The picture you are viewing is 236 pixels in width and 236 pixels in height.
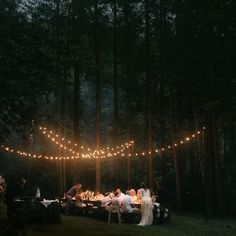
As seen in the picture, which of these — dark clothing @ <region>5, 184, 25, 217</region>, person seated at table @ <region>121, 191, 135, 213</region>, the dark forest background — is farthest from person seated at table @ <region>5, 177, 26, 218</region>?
the dark forest background

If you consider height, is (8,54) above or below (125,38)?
below

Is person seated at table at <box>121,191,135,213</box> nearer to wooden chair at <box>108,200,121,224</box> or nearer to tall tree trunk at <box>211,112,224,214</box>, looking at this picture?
wooden chair at <box>108,200,121,224</box>

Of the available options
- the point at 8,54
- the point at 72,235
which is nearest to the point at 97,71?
the point at 72,235

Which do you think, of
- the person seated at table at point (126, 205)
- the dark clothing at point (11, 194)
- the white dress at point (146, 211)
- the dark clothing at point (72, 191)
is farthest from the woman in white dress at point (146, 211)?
the dark clothing at point (11, 194)

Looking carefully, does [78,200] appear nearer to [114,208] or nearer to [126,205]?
[114,208]

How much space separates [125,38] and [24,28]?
23.5 meters

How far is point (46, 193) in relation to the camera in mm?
36938

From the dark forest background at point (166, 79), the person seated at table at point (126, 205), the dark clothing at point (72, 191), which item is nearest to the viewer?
the person seated at table at point (126, 205)

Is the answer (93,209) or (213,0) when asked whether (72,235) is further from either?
(213,0)

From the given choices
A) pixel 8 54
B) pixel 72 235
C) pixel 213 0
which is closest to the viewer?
pixel 8 54

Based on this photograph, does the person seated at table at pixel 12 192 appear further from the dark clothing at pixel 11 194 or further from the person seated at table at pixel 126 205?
the person seated at table at pixel 126 205

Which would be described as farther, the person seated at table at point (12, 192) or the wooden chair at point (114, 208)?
the wooden chair at point (114, 208)

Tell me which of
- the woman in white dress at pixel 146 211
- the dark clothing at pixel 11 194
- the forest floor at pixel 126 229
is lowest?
the forest floor at pixel 126 229

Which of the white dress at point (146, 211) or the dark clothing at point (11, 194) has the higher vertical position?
the dark clothing at point (11, 194)
